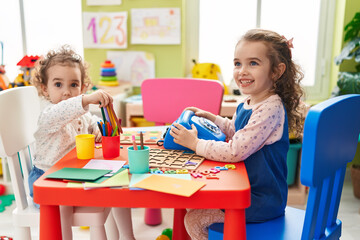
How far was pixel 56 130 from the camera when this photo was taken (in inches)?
50.8

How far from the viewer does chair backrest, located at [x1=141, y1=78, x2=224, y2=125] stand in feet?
6.04

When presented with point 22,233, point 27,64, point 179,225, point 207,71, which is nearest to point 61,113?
point 22,233

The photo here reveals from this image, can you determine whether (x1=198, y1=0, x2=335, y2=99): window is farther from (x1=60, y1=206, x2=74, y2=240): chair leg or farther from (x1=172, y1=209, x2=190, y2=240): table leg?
(x1=60, y1=206, x2=74, y2=240): chair leg

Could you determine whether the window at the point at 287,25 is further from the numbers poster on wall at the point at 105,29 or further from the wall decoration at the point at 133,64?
the numbers poster on wall at the point at 105,29

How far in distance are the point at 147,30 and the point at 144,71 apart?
311mm

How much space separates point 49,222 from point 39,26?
259 centimetres

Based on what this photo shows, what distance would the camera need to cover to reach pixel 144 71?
285 centimetres

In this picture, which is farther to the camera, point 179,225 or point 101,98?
point 179,225

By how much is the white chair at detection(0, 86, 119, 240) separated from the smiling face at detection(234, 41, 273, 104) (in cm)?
65

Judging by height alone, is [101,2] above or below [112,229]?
above

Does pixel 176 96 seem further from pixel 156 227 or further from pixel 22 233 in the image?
pixel 22 233

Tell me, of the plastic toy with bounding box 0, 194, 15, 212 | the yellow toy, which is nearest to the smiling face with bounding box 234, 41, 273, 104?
the yellow toy

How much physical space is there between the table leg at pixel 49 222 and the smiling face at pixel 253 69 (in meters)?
0.74

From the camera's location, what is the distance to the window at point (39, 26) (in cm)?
308
